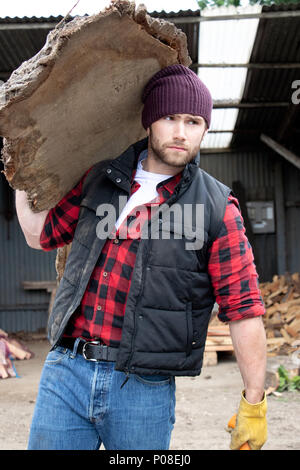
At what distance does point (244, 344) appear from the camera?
2236 mm

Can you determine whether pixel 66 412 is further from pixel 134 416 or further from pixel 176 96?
pixel 176 96

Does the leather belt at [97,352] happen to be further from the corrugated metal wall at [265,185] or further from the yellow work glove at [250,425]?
the corrugated metal wall at [265,185]

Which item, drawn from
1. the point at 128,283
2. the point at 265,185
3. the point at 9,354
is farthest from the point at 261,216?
the point at 128,283

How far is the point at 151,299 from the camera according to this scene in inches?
83.6

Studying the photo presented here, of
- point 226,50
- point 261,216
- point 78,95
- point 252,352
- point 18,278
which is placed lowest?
point 18,278

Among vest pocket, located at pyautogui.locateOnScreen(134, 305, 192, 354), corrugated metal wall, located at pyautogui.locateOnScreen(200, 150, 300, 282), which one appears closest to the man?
vest pocket, located at pyautogui.locateOnScreen(134, 305, 192, 354)

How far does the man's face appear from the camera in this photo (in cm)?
228

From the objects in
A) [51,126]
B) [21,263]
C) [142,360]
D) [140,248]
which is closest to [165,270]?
[140,248]

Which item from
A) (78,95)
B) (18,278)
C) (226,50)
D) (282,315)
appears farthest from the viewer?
(18,278)

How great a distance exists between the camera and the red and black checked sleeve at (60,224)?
2.48 metres

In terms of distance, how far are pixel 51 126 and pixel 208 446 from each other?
3.61 m

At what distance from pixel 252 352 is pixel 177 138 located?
90 cm
